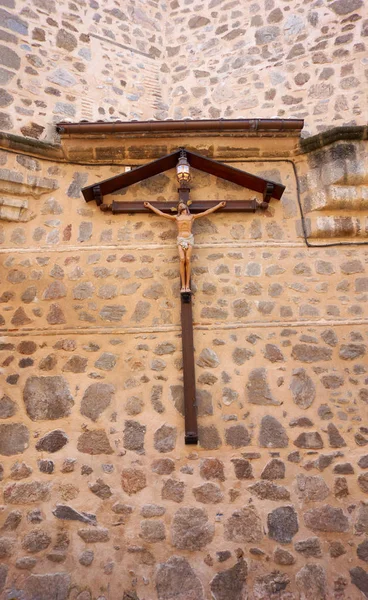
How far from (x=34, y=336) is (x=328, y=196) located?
10.5ft

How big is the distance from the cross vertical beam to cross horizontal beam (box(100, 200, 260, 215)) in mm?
949

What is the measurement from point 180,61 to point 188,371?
4.34 meters

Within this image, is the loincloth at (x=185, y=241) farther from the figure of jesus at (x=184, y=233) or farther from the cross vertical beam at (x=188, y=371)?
the cross vertical beam at (x=188, y=371)

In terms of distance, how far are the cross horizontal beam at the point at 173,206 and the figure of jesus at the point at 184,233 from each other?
0.20 ft

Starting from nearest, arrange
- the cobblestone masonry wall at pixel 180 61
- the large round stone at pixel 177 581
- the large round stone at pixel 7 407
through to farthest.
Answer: the large round stone at pixel 177 581 → the large round stone at pixel 7 407 → the cobblestone masonry wall at pixel 180 61

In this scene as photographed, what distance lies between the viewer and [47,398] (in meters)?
4.36

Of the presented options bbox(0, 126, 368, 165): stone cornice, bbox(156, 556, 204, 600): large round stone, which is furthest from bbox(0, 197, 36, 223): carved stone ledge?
bbox(156, 556, 204, 600): large round stone

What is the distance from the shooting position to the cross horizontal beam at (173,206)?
4.94 meters

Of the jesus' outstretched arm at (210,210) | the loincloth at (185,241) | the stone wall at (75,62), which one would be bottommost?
the loincloth at (185,241)

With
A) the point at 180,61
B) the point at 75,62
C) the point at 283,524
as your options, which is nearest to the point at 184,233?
the point at 283,524

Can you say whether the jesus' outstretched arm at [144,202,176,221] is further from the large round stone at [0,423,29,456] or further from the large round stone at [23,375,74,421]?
the large round stone at [0,423,29,456]

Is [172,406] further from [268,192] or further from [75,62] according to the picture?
[75,62]

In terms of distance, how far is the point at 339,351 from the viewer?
4.55 metres

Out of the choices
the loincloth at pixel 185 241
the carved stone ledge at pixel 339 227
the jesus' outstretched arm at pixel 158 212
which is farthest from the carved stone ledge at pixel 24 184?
the carved stone ledge at pixel 339 227
